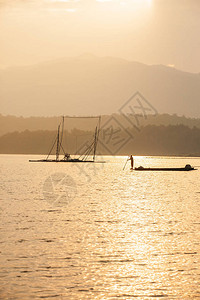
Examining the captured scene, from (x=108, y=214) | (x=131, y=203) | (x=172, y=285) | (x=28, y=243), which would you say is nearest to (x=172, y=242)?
(x=28, y=243)

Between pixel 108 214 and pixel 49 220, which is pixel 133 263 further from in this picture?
pixel 108 214

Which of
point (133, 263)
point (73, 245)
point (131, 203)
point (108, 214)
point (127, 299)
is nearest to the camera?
point (127, 299)

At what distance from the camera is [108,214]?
56.2 m

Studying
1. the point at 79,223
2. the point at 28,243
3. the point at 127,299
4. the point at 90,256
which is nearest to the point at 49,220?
the point at 79,223

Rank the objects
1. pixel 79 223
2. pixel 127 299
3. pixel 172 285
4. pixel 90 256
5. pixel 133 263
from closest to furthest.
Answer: pixel 127 299 < pixel 172 285 < pixel 133 263 < pixel 90 256 < pixel 79 223

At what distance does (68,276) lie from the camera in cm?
2553

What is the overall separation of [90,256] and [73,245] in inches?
153

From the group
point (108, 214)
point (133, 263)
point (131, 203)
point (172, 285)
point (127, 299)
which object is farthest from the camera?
point (131, 203)

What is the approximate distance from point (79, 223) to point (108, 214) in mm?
9376

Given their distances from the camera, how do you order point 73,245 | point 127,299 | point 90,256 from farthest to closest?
point 73,245
point 90,256
point 127,299

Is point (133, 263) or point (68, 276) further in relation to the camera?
point (133, 263)

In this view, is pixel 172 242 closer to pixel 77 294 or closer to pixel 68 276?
pixel 68 276

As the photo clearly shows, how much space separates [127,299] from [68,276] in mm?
4622

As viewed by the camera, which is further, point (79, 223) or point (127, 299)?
point (79, 223)
